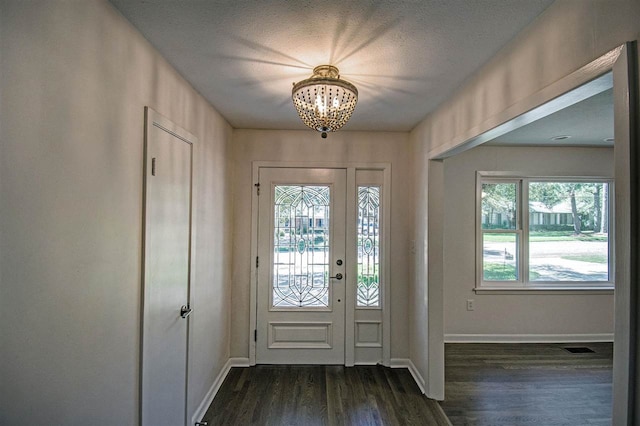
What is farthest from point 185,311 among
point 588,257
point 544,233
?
point 588,257

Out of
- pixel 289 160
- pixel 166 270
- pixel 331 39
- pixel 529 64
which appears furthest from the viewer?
pixel 289 160

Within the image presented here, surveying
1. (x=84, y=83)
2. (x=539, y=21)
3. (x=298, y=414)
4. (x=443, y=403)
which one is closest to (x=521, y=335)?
(x=443, y=403)

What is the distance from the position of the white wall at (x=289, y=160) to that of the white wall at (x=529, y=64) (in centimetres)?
46

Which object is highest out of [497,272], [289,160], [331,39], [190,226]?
[331,39]

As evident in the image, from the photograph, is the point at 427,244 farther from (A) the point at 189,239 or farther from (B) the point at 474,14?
(A) the point at 189,239

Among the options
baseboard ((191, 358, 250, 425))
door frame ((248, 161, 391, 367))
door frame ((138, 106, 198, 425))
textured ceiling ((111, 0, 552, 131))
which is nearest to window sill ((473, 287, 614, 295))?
door frame ((248, 161, 391, 367))

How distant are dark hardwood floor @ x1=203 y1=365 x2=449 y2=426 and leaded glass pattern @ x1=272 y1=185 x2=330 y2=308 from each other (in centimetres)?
68

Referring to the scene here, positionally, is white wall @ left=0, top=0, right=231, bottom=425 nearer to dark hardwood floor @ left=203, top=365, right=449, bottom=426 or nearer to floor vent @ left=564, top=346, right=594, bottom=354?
dark hardwood floor @ left=203, top=365, right=449, bottom=426

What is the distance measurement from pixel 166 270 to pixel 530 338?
430 centimetres

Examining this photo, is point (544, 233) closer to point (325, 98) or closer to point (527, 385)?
point (527, 385)

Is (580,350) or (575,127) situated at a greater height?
(575,127)

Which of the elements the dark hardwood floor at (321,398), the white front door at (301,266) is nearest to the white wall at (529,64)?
the dark hardwood floor at (321,398)

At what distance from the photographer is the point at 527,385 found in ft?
9.27

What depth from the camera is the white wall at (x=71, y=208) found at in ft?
2.76
